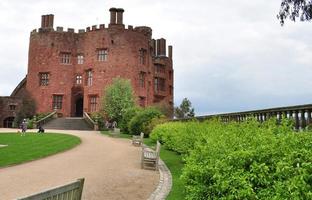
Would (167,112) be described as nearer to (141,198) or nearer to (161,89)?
(161,89)

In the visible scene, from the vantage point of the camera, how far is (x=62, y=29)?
6538 cm

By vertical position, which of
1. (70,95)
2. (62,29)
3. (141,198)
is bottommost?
(141,198)

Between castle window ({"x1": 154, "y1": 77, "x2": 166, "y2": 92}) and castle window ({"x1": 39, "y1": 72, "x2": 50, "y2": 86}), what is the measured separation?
18.2m

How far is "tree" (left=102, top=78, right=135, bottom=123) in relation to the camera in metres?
53.3

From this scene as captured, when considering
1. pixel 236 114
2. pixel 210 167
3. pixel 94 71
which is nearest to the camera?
pixel 210 167

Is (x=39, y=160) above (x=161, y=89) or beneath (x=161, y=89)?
beneath

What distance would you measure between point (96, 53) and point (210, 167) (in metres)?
57.5

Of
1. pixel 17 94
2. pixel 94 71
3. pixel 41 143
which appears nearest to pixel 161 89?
pixel 94 71

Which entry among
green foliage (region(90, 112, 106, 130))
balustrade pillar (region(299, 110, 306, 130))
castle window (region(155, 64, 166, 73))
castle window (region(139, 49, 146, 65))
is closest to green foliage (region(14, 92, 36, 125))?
green foliage (region(90, 112, 106, 130))

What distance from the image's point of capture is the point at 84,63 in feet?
212

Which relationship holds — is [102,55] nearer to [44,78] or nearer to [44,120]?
[44,78]

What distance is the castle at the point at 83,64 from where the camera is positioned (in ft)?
204

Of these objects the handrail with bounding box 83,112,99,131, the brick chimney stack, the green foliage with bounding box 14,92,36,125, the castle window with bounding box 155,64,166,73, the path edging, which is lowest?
the path edging

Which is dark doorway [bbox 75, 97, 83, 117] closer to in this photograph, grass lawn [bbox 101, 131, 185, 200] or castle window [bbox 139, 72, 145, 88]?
castle window [bbox 139, 72, 145, 88]
